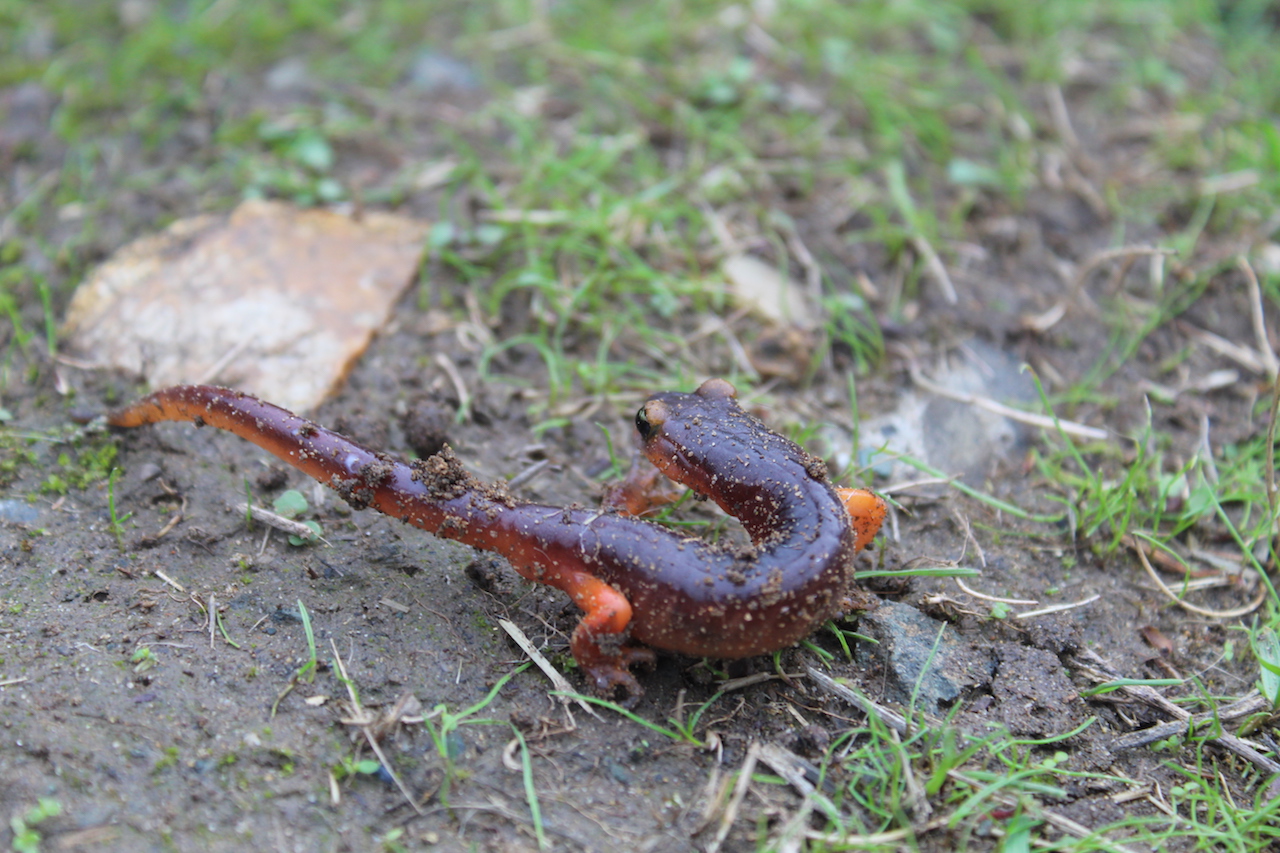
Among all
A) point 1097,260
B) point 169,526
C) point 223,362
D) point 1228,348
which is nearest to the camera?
point 169,526

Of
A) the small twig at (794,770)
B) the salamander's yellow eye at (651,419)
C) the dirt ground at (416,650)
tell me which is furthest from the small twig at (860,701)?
the salamander's yellow eye at (651,419)

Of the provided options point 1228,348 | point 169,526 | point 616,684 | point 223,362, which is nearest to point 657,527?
point 616,684

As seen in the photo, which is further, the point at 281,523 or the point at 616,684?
the point at 281,523

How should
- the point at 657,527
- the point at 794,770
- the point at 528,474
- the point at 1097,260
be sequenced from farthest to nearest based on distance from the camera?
the point at 1097,260, the point at 528,474, the point at 657,527, the point at 794,770

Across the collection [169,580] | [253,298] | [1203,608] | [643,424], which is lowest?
[1203,608]

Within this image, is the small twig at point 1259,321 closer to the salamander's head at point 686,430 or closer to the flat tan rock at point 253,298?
the salamander's head at point 686,430

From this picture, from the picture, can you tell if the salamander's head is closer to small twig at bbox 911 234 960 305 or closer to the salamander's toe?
A: the salamander's toe

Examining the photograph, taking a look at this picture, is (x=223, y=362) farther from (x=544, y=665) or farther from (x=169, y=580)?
(x=544, y=665)
